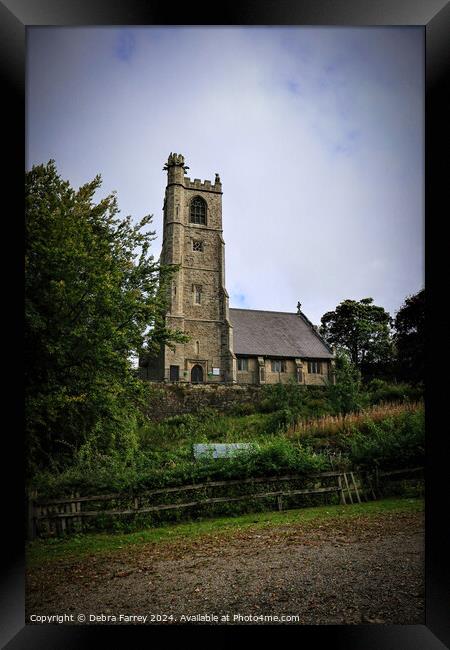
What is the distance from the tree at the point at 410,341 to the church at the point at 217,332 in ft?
15.1

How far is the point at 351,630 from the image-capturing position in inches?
118

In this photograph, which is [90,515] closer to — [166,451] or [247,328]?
[166,451]

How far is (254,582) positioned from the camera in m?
3.46

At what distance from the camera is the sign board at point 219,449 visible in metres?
5.71

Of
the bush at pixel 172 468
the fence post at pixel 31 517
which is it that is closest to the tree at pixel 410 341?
the bush at pixel 172 468

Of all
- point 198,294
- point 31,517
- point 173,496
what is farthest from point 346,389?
point 198,294

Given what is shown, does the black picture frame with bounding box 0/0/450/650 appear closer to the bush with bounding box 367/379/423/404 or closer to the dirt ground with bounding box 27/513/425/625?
the dirt ground with bounding box 27/513/425/625

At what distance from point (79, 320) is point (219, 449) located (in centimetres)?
245

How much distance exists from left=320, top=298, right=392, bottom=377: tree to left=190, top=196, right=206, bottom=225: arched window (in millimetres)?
4089

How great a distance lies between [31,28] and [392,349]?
5.03m

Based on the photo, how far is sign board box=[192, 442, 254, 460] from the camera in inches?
225

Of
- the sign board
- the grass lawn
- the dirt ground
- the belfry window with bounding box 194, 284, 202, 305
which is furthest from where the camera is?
the belfry window with bounding box 194, 284, 202, 305

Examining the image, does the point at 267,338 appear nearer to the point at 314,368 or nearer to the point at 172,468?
the point at 314,368

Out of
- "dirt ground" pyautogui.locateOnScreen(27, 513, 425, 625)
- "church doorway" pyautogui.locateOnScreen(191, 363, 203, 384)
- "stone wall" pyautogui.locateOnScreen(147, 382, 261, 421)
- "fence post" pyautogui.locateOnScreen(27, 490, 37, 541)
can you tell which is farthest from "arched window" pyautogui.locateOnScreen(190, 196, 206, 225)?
"dirt ground" pyautogui.locateOnScreen(27, 513, 425, 625)
